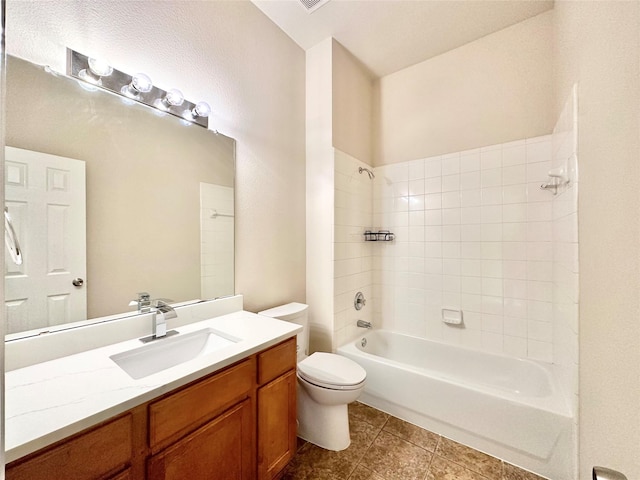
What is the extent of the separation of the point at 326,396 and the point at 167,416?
939mm

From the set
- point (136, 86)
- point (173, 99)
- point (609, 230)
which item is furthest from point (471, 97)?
point (136, 86)

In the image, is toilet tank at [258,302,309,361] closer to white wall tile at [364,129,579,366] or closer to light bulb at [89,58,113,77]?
white wall tile at [364,129,579,366]

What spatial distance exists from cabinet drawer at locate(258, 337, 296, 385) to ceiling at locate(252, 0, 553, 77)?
7.22ft

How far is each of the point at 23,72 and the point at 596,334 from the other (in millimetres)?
2325

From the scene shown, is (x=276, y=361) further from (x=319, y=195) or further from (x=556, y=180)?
(x=556, y=180)

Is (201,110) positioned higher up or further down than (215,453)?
higher up

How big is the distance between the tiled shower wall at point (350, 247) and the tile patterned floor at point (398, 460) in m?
0.67

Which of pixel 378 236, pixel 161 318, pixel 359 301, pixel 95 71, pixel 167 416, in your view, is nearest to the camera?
pixel 167 416

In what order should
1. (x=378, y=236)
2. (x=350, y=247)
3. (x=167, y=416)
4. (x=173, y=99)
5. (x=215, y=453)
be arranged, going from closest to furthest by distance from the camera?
1. (x=167, y=416)
2. (x=215, y=453)
3. (x=173, y=99)
4. (x=350, y=247)
5. (x=378, y=236)

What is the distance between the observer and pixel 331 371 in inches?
63.7

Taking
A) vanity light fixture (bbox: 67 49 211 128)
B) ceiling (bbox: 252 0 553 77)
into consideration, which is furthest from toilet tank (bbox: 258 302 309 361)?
ceiling (bbox: 252 0 553 77)

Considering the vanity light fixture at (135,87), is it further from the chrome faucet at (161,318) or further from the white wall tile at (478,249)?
the white wall tile at (478,249)

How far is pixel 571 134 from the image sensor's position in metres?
1.34

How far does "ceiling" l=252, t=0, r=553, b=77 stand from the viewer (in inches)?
71.8
